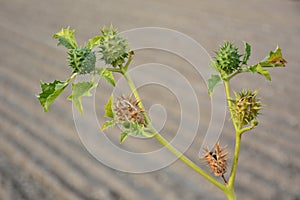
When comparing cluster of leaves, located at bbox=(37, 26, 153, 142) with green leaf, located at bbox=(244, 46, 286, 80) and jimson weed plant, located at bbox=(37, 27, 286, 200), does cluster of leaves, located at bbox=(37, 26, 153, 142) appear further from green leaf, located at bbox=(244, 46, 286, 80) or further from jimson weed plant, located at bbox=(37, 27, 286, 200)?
green leaf, located at bbox=(244, 46, 286, 80)

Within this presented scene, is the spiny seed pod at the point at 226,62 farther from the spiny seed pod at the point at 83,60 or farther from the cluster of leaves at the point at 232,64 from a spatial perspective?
the spiny seed pod at the point at 83,60

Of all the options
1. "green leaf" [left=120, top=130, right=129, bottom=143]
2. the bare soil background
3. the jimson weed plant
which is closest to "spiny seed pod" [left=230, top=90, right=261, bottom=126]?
the jimson weed plant

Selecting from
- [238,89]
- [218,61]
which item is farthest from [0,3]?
[218,61]

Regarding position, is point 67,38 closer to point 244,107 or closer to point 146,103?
point 244,107

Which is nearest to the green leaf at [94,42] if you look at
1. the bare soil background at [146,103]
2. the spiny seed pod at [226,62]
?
the spiny seed pod at [226,62]

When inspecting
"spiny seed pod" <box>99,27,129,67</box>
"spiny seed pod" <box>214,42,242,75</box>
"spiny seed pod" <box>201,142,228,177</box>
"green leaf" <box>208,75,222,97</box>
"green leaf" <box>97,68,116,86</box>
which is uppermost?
"spiny seed pod" <box>214,42,242,75</box>

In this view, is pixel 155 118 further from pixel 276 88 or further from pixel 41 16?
pixel 41 16
